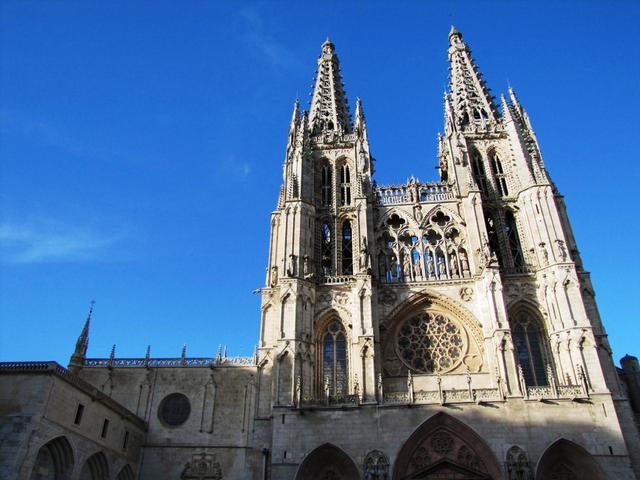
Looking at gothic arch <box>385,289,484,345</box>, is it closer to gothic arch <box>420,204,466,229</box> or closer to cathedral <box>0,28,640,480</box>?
cathedral <box>0,28,640,480</box>

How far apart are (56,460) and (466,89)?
3295cm

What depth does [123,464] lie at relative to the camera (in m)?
23.2

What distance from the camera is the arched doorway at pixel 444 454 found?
72.7 feet

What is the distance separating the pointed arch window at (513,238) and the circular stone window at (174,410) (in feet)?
61.5

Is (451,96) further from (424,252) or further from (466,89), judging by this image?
(424,252)

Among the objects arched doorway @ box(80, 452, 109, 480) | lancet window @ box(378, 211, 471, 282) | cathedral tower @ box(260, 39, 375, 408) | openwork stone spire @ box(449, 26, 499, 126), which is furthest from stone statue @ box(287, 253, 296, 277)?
openwork stone spire @ box(449, 26, 499, 126)

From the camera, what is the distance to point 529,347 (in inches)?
1011

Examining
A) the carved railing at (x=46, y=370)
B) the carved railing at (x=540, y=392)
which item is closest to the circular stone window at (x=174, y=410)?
the carved railing at (x=46, y=370)

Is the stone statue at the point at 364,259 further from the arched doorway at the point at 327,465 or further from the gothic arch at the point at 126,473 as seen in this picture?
the gothic arch at the point at 126,473

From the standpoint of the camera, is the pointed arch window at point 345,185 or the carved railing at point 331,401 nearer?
the carved railing at point 331,401

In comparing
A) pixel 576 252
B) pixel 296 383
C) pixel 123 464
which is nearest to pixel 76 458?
pixel 123 464

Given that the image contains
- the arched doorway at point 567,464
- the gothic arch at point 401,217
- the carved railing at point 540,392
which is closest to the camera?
the arched doorway at point 567,464

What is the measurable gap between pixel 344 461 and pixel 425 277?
10.4 metres

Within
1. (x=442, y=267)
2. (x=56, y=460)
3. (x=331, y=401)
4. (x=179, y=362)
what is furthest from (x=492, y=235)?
(x=56, y=460)
